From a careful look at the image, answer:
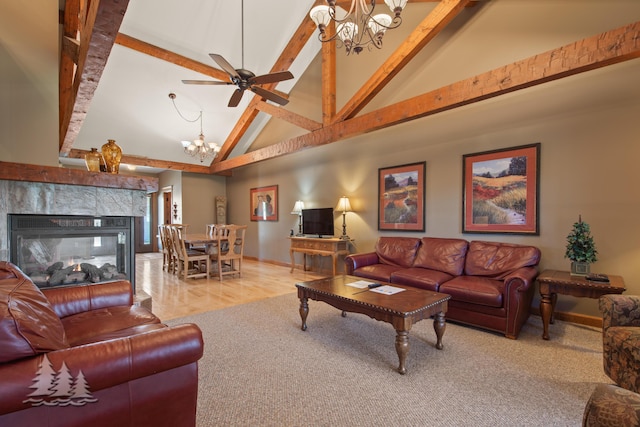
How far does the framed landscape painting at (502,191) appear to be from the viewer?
11.4ft

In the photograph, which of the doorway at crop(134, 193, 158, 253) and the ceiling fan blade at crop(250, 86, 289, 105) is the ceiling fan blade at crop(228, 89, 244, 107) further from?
the doorway at crop(134, 193, 158, 253)

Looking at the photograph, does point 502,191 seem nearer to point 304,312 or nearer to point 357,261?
point 357,261

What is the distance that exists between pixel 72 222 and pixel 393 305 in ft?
10.4

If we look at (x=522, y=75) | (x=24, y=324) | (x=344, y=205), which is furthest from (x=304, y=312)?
(x=522, y=75)

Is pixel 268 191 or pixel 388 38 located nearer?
pixel 388 38

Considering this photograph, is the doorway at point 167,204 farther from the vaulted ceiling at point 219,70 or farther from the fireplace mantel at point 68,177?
the fireplace mantel at point 68,177

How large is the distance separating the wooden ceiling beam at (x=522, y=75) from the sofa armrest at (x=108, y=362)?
3397 mm

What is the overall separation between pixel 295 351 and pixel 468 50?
423cm

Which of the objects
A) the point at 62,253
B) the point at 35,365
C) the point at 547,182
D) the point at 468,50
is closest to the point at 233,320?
the point at 62,253

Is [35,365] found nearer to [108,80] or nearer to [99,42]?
[99,42]

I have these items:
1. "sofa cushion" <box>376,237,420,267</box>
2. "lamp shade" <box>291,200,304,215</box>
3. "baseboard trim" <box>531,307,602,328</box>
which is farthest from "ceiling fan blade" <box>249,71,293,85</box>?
"baseboard trim" <box>531,307,602,328</box>

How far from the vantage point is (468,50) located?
3916mm

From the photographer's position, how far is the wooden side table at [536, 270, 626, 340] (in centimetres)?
252

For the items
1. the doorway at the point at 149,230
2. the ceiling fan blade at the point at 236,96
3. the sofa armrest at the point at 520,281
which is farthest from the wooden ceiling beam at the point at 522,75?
the doorway at the point at 149,230
